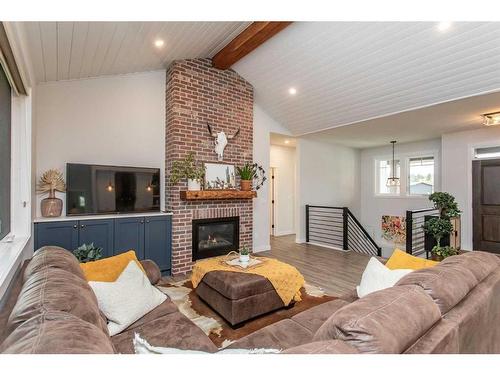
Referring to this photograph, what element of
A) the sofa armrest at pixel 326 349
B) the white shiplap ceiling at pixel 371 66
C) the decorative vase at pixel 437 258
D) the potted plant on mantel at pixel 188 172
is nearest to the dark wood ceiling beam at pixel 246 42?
the white shiplap ceiling at pixel 371 66

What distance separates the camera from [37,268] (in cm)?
144

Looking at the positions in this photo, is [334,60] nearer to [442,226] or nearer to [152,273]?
[442,226]

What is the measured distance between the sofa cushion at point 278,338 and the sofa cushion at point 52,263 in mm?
1054

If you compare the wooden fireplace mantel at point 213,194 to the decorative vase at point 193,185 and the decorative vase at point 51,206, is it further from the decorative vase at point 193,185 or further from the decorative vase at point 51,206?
the decorative vase at point 51,206

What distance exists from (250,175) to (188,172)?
1.20m

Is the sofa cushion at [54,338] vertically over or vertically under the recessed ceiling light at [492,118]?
under

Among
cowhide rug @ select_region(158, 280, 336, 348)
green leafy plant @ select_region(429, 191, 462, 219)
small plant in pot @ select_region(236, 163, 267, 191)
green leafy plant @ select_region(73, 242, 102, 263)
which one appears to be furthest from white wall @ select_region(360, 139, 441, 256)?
green leafy plant @ select_region(73, 242, 102, 263)

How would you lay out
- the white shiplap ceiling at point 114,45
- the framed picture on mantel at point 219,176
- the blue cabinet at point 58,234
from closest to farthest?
the white shiplap ceiling at point 114,45 < the blue cabinet at point 58,234 < the framed picture on mantel at point 219,176

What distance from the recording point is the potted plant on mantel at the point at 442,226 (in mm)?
2830

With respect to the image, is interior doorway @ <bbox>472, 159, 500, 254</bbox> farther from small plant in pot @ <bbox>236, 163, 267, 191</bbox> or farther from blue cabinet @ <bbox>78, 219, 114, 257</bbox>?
blue cabinet @ <bbox>78, 219, 114, 257</bbox>

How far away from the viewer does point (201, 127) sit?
4.45 metres
